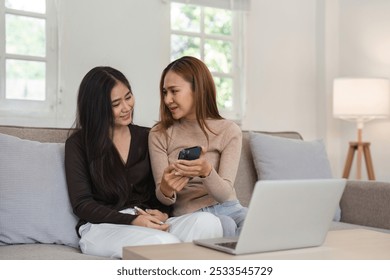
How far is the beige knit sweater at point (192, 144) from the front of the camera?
6.89 ft

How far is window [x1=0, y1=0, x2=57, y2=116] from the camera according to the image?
3.37m

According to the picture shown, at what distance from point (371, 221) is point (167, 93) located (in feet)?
3.73

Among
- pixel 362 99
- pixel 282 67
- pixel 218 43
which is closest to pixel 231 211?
pixel 362 99

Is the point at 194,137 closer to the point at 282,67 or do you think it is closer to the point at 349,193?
the point at 349,193

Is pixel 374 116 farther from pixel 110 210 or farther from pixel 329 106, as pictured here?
pixel 110 210

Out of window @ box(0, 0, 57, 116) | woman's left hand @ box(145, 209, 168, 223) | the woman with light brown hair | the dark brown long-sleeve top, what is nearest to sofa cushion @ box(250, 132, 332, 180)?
the woman with light brown hair

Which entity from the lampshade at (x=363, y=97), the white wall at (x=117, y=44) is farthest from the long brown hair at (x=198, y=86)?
the lampshade at (x=363, y=97)

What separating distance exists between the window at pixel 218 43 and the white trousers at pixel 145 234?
91.3 inches

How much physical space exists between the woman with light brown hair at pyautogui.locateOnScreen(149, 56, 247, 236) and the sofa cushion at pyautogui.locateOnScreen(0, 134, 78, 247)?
1.12 feet

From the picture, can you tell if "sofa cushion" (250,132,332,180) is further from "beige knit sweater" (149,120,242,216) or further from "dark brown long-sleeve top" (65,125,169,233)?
"dark brown long-sleeve top" (65,125,169,233)

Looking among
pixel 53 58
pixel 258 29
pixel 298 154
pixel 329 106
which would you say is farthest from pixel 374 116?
pixel 53 58

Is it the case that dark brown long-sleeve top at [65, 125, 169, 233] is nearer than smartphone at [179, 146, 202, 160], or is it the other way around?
smartphone at [179, 146, 202, 160]

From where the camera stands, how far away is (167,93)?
2.17 m

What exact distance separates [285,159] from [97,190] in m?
1.01
